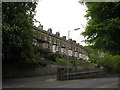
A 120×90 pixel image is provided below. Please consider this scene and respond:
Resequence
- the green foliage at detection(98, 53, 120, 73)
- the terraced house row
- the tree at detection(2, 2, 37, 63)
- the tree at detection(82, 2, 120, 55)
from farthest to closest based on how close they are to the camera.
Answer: the terraced house row < the green foliage at detection(98, 53, 120, 73) < the tree at detection(2, 2, 37, 63) < the tree at detection(82, 2, 120, 55)

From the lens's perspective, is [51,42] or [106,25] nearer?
[106,25]

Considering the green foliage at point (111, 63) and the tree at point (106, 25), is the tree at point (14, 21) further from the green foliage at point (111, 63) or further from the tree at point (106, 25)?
the green foliage at point (111, 63)

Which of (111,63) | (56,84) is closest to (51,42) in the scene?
(111,63)

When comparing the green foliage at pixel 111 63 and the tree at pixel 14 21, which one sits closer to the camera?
the tree at pixel 14 21

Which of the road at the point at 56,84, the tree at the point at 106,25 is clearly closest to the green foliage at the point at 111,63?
the road at the point at 56,84

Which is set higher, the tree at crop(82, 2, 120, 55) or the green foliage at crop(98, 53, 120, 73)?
the tree at crop(82, 2, 120, 55)

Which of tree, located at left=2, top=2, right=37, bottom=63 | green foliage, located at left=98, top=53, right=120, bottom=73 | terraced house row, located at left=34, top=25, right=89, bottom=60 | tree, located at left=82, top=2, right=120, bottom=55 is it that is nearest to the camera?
tree, located at left=82, top=2, right=120, bottom=55

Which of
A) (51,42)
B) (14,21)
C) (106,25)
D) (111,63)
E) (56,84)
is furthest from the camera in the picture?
(51,42)

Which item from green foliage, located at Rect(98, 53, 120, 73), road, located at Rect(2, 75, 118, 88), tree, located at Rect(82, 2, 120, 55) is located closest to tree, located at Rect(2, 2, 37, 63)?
road, located at Rect(2, 75, 118, 88)

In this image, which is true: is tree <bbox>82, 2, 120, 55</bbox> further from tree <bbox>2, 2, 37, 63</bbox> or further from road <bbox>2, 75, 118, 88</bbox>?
tree <bbox>2, 2, 37, 63</bbox>

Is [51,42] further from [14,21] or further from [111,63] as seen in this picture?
[14,21]

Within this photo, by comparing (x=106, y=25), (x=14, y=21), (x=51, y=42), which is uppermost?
(x=51, y=42)

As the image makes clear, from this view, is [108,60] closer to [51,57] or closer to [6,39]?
[51,57]

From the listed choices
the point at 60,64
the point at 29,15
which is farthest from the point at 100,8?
the point at 60,64
